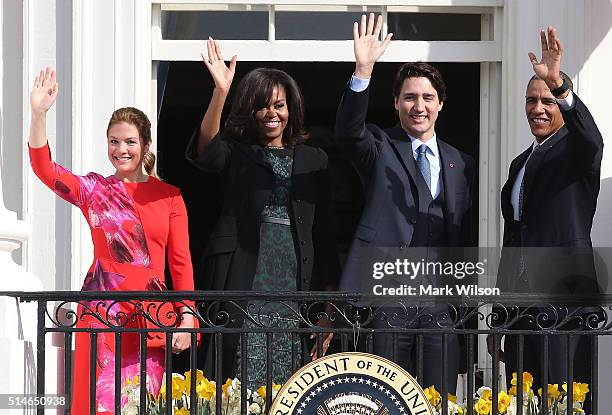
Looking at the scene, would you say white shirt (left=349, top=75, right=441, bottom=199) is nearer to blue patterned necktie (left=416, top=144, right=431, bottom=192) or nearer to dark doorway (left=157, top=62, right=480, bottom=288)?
blue patterned necktie (left=416, top=144, right=431, bottom=192)

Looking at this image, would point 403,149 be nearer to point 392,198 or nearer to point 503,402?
point 392,198

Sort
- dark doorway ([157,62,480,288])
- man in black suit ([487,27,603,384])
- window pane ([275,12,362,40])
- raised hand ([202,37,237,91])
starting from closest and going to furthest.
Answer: man in black suit ([487,27,603,384])
raised hand ([202,37,237,91])
window pane ([275,12,362,40])
dark doorway ([157,62,480,288])

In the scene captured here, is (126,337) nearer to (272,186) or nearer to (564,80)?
(272,186)

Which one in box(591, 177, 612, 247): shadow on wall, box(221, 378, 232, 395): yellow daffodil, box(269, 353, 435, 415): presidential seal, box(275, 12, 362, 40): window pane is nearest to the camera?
box(269, 353, 435, 415): presidential seal

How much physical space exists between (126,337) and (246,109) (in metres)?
1.14

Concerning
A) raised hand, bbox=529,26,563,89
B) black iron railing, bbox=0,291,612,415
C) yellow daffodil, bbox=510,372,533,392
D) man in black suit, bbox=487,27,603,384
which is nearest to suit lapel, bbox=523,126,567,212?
man in black suit, bbox=487,27,603,384

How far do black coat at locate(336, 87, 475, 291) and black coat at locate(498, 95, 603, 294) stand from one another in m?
0.29

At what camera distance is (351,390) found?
5.87 metres

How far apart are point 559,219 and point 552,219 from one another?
0.03 metres

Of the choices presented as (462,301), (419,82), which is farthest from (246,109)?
(462,301)

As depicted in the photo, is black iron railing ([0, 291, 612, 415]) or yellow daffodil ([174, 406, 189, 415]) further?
yellow daffodil ([174, 406, 189, 415])

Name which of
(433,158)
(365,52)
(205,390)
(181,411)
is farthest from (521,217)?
(181,411)

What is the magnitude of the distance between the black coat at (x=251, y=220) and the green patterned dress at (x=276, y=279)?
0.03 metres

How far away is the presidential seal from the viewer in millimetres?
5848
